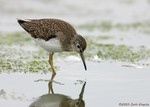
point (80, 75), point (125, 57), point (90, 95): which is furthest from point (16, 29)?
point (90, 95)

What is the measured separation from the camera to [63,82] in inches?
342

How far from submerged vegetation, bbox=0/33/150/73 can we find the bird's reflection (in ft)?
5.64

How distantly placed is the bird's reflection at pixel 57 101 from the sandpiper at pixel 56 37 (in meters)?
1.36

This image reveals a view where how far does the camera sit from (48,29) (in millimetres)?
9430

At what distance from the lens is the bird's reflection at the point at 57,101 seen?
291 inches

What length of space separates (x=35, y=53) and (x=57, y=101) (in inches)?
143

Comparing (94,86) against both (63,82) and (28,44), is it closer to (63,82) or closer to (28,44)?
(63,82)

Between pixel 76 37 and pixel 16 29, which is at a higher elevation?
pixel 76 37

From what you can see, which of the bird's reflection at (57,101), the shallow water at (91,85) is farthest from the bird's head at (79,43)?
the bird's reflection at (57,101)

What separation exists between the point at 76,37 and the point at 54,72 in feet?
2.72

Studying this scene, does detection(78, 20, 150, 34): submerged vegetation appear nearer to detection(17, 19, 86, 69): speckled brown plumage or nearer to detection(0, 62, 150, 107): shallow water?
detection(0, 62, 150, 107): shallow water

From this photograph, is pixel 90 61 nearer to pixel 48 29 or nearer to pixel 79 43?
pixel 79 43

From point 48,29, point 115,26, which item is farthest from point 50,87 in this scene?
point 115,26

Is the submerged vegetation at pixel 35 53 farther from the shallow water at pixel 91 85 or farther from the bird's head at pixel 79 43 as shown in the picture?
the bird's head at pixel 79 43
